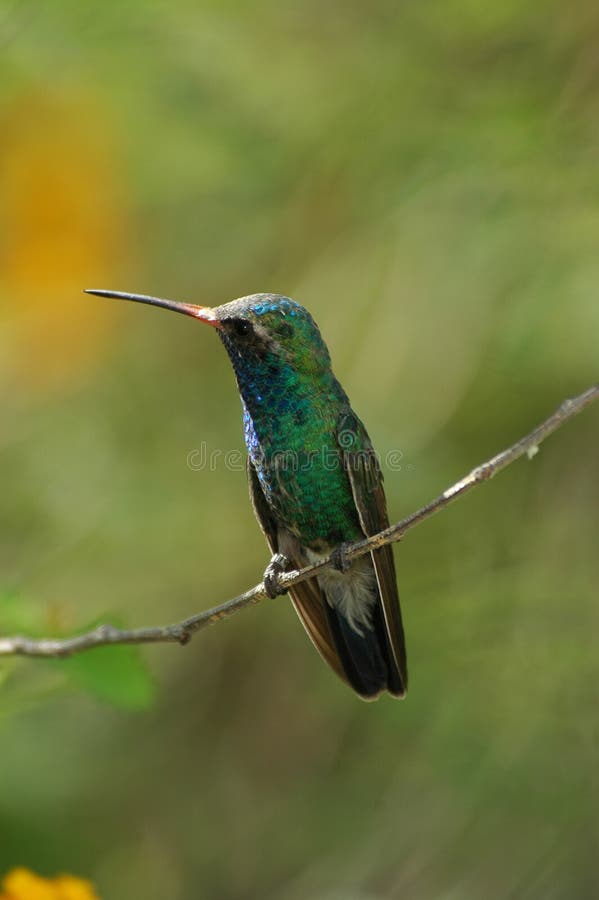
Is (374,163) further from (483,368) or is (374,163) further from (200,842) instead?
(200,842)

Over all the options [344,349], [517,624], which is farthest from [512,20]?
[517,624]

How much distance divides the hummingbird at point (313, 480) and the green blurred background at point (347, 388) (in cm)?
86

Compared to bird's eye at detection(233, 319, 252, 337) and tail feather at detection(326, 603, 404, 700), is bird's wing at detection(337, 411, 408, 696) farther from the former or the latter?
bird's eye at detection(233, 319, 252, 337)

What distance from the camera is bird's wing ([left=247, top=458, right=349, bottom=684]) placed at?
10.2ft

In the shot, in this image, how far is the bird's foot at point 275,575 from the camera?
2.75 metres

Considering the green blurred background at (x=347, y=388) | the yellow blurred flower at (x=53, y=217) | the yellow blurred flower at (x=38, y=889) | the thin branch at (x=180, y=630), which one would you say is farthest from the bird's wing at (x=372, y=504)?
the yellow blurred flower at (x=53, y=217)

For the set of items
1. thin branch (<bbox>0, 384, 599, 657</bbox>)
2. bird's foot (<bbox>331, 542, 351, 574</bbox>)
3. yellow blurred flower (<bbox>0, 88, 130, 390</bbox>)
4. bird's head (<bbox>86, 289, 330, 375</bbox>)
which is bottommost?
thin branch (<bbox>0, 384, 599, 657</bbox>)

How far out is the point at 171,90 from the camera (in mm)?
4641

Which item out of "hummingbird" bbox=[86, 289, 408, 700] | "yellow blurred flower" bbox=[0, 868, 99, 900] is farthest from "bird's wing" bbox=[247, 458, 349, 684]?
"yellow blurred flower" bbox=[0, 868, 99, 900]

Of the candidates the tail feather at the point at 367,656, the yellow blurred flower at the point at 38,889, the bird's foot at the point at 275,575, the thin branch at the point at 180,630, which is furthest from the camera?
the tail feather at the point at 367,656

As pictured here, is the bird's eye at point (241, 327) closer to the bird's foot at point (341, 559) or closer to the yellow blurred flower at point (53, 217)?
the bird's foot at point (341, 559)

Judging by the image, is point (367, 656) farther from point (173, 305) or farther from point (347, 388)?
point (347, 388)

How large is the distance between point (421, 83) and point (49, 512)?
2.37 metres

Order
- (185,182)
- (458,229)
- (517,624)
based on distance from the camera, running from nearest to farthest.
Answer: (517,624) → (458,229) → (185,182)
